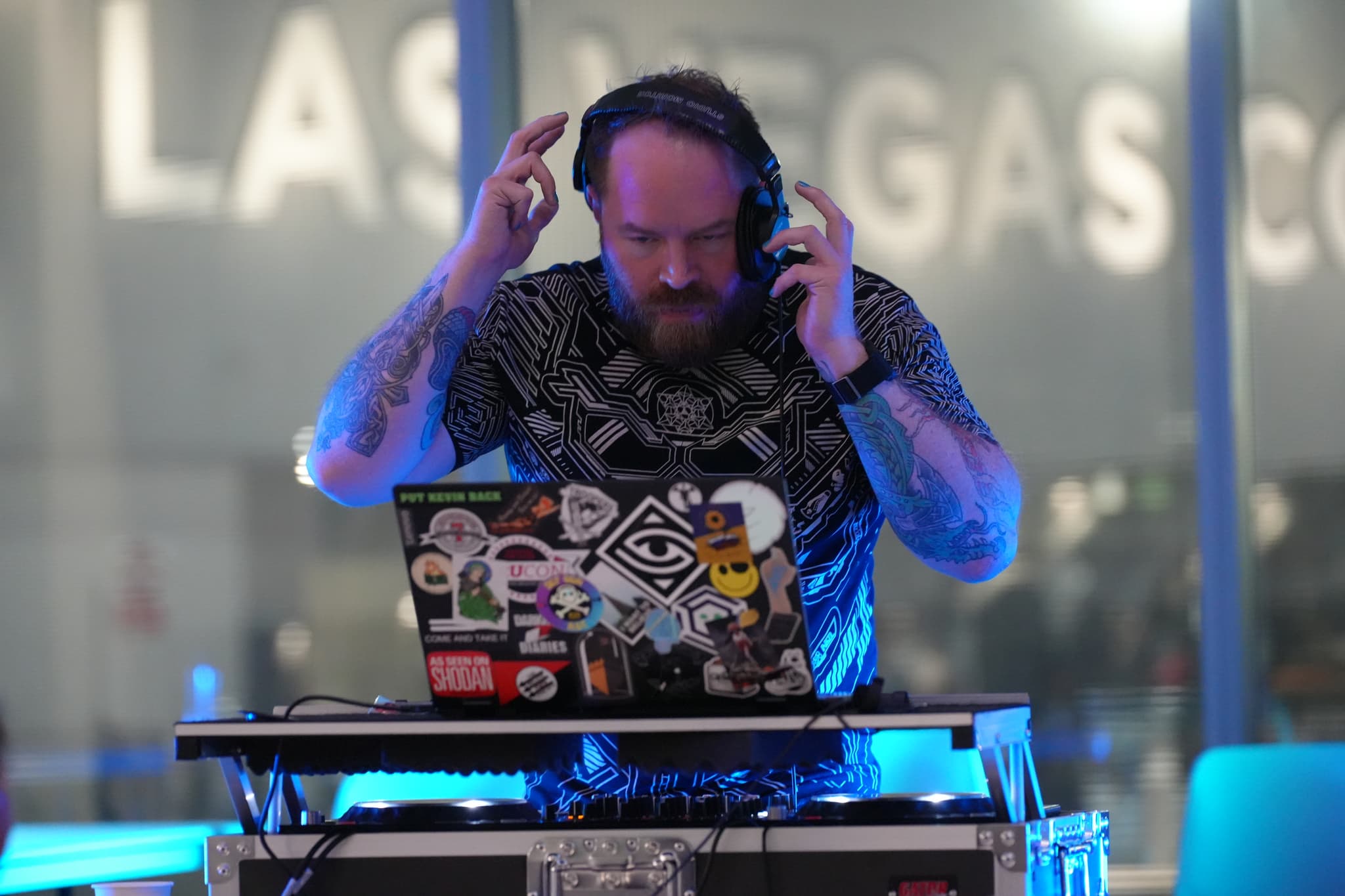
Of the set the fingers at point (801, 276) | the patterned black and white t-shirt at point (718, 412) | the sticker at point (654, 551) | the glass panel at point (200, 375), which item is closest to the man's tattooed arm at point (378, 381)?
the patterned black and white t-shirt at point (718, 412)

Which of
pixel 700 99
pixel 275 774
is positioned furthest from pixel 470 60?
pixel 275 774

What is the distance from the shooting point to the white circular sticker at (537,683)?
146 centimetres

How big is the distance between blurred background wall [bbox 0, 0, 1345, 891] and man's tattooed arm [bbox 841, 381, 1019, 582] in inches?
62.6

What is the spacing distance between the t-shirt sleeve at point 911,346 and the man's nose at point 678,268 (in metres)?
0.28

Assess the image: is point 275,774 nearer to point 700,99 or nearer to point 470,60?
point 700,99

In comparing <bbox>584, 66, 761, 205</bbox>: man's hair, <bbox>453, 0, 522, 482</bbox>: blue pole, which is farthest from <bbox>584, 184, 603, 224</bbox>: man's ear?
<bbox>453, 0, 522, 482</bbox>: blue pole

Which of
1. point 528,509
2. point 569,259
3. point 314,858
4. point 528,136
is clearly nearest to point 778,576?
point 528,509

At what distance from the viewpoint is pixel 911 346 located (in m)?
2.12

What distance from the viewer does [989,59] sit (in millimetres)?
3607

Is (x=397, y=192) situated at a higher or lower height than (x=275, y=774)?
higher

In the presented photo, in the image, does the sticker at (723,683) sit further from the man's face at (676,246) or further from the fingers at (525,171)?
the fingers at (525,171)

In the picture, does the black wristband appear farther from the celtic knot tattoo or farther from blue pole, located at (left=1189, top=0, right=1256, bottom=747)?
blue pole, located at (left=1189, top=0, right=1256, bottom=747)

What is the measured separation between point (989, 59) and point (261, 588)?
230 centimetres

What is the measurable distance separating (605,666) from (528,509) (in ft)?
0.59
